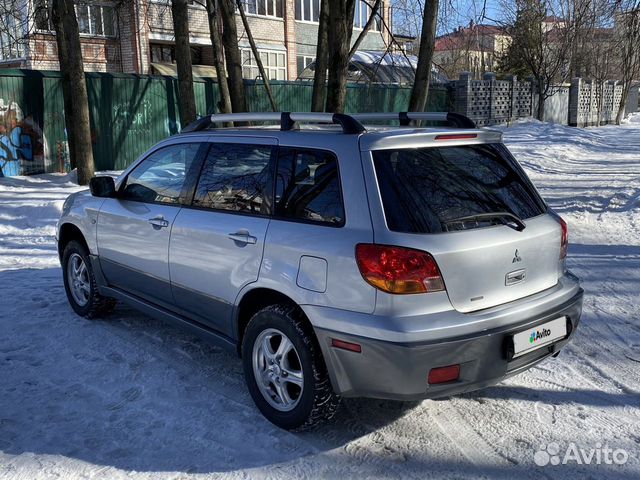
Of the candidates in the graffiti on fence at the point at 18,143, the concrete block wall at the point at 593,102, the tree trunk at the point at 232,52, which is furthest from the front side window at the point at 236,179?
the concrete block wall at the point at 593,102

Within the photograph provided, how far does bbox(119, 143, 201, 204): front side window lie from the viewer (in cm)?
459

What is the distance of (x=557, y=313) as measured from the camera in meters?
3.64

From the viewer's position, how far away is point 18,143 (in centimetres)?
1425

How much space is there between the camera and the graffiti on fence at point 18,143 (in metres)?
Answer: 14.0

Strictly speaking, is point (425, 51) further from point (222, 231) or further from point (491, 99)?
point (491, 99)

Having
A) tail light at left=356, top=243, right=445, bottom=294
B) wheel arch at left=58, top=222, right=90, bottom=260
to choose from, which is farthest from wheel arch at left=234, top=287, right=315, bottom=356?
wheel arch at left=58, top=222, right=90, bottom=260

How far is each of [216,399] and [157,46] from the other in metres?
29.0

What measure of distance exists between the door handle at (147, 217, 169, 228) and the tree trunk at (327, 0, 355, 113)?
253 inches

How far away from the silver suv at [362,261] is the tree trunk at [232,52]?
9.99 metres

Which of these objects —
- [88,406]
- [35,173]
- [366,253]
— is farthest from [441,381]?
[35,173]

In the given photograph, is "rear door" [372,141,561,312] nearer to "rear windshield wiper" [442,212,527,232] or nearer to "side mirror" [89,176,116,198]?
"rear windshield wiper" [442,212,527,232]

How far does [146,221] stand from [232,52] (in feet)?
33.0

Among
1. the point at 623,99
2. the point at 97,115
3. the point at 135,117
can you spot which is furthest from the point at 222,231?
the point at 623,99

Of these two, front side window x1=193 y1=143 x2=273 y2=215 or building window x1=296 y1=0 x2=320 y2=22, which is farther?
building window x1=296 y1=0 x2=320 y2=22
